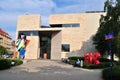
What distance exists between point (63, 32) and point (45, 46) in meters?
7.88

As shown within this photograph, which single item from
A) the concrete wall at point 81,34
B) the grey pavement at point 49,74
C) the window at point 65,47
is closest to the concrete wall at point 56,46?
the window at point 65,47

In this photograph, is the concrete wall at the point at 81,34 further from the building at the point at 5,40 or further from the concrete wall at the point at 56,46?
the building at the point at 5,40

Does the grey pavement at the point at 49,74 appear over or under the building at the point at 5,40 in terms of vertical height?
under

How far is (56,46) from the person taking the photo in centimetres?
5419

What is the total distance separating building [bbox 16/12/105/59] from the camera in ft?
172

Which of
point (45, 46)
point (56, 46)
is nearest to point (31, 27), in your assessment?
point (45, 46)

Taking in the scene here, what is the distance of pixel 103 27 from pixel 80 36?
46.7 feet

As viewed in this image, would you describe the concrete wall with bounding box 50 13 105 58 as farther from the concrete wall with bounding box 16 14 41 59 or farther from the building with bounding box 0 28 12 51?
the building with bounding box 0 28 12 51

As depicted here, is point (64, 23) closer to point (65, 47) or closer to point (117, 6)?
point (65, 47)

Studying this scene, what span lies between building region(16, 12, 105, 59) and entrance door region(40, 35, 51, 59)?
193cm

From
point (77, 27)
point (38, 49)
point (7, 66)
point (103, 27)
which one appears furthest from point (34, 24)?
point (7, 66)

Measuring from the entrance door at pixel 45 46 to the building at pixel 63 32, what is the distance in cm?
193

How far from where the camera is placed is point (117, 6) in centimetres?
3506

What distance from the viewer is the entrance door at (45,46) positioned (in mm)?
59172
